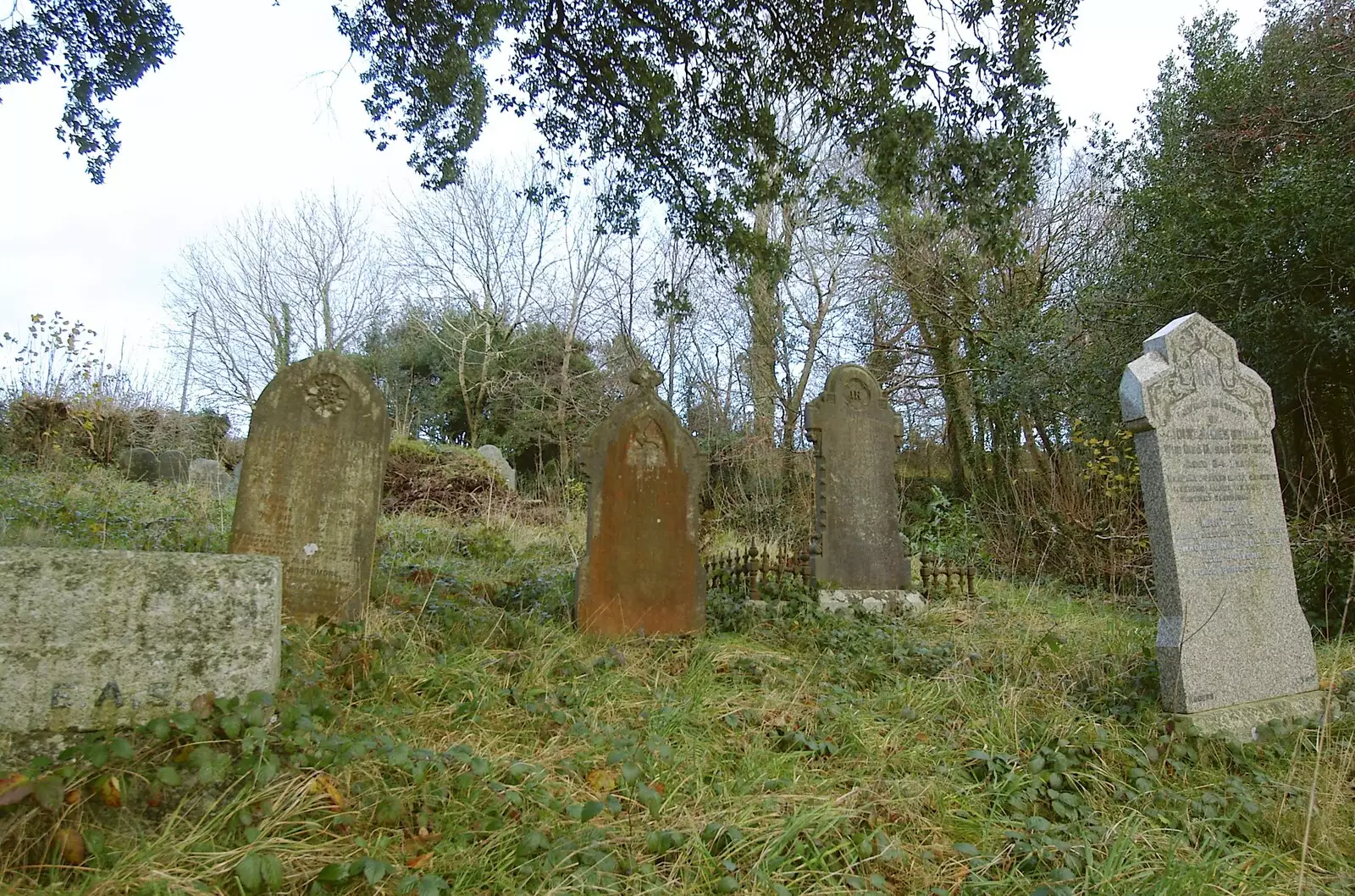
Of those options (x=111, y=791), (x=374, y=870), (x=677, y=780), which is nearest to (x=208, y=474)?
(x=111, y=791)

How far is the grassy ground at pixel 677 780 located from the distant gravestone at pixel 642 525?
1.18ft

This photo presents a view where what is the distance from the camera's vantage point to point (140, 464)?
13.6 m

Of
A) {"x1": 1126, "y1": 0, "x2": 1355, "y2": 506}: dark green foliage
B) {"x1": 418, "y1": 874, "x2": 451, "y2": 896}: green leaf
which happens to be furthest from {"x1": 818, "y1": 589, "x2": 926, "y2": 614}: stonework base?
{"x1": 418, "y1": 874, "x2": 451, "y2": 896}: green leaf

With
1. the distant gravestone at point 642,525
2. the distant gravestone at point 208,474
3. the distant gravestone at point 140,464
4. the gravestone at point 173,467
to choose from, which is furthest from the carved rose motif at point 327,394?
the distant gravestone at point 140,464

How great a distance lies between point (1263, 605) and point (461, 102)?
6.96m

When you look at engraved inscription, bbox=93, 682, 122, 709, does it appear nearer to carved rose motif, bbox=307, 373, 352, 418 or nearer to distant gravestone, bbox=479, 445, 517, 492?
carved rose motif, bbox=307, 373, 352, 418

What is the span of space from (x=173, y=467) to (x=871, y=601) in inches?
505

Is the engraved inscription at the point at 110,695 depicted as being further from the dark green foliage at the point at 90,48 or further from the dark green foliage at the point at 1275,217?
the dark green foliage at the point at 1275,217

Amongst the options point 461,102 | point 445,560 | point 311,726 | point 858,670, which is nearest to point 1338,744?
point 858,670

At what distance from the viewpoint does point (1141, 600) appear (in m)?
7.50

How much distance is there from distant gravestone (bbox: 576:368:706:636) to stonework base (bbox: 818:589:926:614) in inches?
61.6

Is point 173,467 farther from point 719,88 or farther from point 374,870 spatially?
point 374,870

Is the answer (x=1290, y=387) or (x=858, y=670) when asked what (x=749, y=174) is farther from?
(x=1290, y=387)

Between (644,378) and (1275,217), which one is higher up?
(1275,217)
